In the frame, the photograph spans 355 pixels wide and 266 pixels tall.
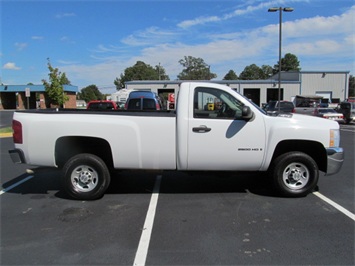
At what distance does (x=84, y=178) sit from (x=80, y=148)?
57 cm

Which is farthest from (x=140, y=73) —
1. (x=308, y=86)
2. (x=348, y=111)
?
(x=348, y=111)

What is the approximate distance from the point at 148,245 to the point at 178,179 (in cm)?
312

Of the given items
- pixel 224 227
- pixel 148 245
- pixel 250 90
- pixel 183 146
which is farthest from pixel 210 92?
pixel 250 90

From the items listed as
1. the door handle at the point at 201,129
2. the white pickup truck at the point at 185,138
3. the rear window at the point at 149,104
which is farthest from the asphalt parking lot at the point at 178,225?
the rear window at the point at 149,104

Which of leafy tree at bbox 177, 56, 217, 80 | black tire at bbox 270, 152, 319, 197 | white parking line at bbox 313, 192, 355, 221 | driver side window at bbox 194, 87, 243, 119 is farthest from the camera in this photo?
leafy tree at bbox 177, 56, 217, 80

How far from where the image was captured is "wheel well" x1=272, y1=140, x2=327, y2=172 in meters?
5.59

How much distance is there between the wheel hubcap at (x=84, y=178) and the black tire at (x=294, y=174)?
307 centimetres

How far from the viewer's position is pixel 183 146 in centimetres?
533

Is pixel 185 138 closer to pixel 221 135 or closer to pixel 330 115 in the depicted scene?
pixel 221 135

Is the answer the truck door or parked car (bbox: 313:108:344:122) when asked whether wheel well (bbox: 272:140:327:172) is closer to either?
the truck door

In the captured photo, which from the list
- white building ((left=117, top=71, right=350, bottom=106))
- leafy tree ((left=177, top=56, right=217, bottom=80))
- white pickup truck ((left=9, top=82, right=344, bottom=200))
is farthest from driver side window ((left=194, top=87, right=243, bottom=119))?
leafy tree ((left=177, top=56, right=217, bottom=80))

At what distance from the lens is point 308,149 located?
19.2 feet

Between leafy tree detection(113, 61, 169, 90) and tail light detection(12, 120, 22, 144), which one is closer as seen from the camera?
tail light detection(12, 120, 22, 144)

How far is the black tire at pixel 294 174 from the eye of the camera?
550cm
